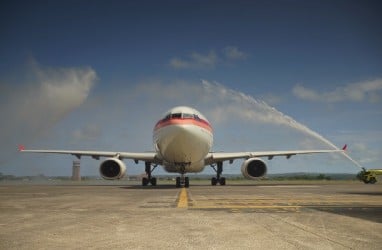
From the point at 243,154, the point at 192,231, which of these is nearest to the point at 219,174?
the point at 243,154

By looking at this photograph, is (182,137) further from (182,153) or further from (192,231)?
(192,231)

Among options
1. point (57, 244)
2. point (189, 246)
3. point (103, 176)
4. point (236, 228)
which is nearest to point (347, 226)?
point (236, 228)

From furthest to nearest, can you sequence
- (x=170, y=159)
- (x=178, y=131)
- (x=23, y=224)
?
(x=170, y=159) < (x=178, y=131) < (x=23, y=224)

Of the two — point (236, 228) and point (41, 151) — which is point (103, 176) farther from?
point (236, 228)

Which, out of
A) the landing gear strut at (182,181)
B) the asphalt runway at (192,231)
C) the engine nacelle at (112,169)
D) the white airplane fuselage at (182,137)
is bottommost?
the asphalt runway at (192,231)

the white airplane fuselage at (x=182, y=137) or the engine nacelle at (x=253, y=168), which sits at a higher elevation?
the white airplane fuselage at (x=182, y=137)

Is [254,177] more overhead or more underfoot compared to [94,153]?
more underfoot

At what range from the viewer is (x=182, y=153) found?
2519 cm

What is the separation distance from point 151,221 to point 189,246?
262 centimetres

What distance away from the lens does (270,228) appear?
6582 millimetres

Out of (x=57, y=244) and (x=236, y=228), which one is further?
(x=236, y=228)

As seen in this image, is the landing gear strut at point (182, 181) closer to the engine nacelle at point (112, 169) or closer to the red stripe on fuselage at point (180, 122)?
the red stripe on fuselage at point (180, 122)

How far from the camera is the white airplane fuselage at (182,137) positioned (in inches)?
953

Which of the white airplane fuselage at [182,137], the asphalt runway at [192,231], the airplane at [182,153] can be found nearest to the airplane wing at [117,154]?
the airplane at [182,153]
